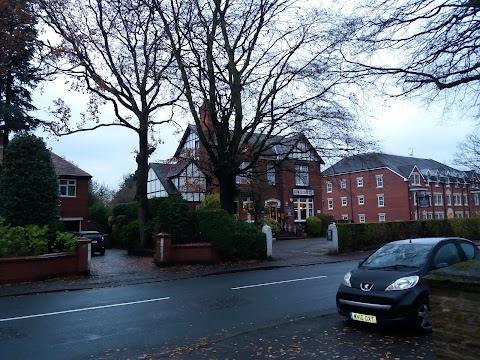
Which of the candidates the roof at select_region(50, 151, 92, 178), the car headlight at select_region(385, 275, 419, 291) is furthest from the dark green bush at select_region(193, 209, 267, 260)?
the roof at select_region(50, 151, 92, 178)

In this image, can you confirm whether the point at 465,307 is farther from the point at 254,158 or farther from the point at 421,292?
the point at 254,158

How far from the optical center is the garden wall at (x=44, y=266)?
1415 cm

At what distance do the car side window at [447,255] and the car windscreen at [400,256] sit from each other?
20 centimetres

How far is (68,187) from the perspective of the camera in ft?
116

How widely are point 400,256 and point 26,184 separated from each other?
50.0 ft

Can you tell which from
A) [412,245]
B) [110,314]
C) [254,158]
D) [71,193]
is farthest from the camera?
[71,193]

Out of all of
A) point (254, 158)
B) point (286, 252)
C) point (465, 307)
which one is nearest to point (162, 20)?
point (254, 158)

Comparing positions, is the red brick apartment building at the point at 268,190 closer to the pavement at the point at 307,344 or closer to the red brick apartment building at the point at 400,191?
the red brick apartment building at the point at 400,191

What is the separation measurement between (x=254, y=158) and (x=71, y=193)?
2078 centimetres

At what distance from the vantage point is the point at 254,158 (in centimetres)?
2128

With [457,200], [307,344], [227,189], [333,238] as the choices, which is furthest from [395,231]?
[457,200]

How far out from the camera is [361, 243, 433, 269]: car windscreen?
7.71 meters

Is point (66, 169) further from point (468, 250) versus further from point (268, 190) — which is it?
point (468, 250)

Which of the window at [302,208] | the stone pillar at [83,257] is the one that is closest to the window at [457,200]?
the window at [302,208]
